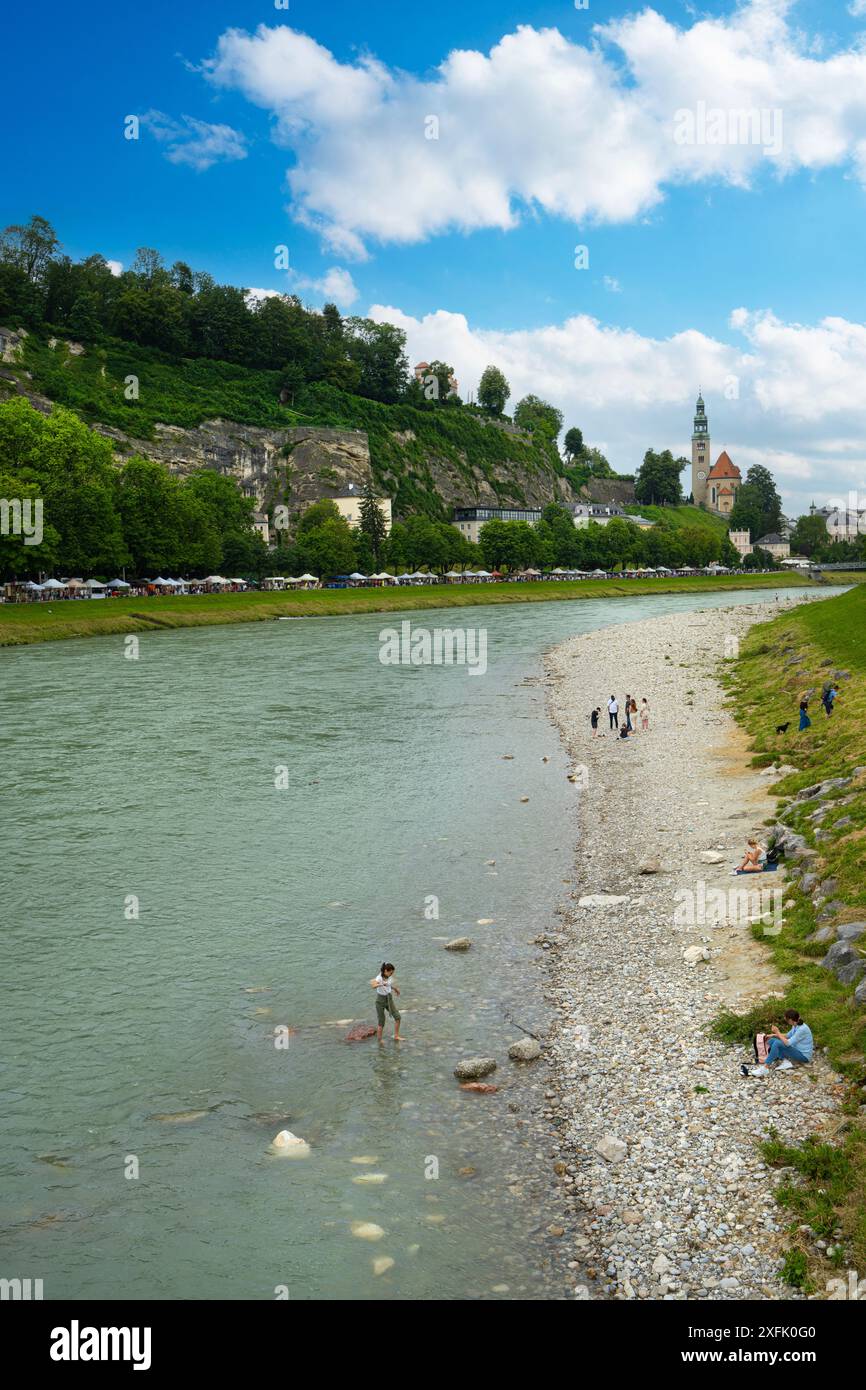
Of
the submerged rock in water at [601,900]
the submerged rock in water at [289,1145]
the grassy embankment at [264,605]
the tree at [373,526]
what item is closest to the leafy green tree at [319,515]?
the tree at [373,526]

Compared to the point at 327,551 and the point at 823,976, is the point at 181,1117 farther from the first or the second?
the point at 327,551

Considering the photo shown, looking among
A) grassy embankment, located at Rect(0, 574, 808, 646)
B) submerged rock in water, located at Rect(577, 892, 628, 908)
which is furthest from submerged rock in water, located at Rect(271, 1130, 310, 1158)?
grassy embankment, located at Rect(0, 574, 808, 646)

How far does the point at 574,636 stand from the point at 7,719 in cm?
5712

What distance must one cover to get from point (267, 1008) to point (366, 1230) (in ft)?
21.1

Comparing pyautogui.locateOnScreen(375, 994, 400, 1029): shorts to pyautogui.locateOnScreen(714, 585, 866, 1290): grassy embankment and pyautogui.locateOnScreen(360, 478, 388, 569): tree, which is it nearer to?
pyautogui.locateOnScreen(714, 585, 866, 1290): grassy embankment

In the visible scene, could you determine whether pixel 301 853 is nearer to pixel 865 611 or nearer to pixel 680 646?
pixel 865 611

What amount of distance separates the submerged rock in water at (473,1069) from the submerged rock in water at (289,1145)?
2.86 metres

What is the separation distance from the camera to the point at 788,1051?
1451 centimetres

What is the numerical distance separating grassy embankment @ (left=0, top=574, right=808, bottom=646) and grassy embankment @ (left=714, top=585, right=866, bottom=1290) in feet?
211

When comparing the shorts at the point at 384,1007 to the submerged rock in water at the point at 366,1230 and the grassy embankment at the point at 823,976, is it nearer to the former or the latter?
the submerged rock in water at the point at 366,1230

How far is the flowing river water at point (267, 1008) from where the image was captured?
1188 centimetres

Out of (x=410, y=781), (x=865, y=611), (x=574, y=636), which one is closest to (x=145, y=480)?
(x=574, y=636)

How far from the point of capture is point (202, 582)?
124 m

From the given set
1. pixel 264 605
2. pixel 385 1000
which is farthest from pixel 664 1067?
pixel 264 605
